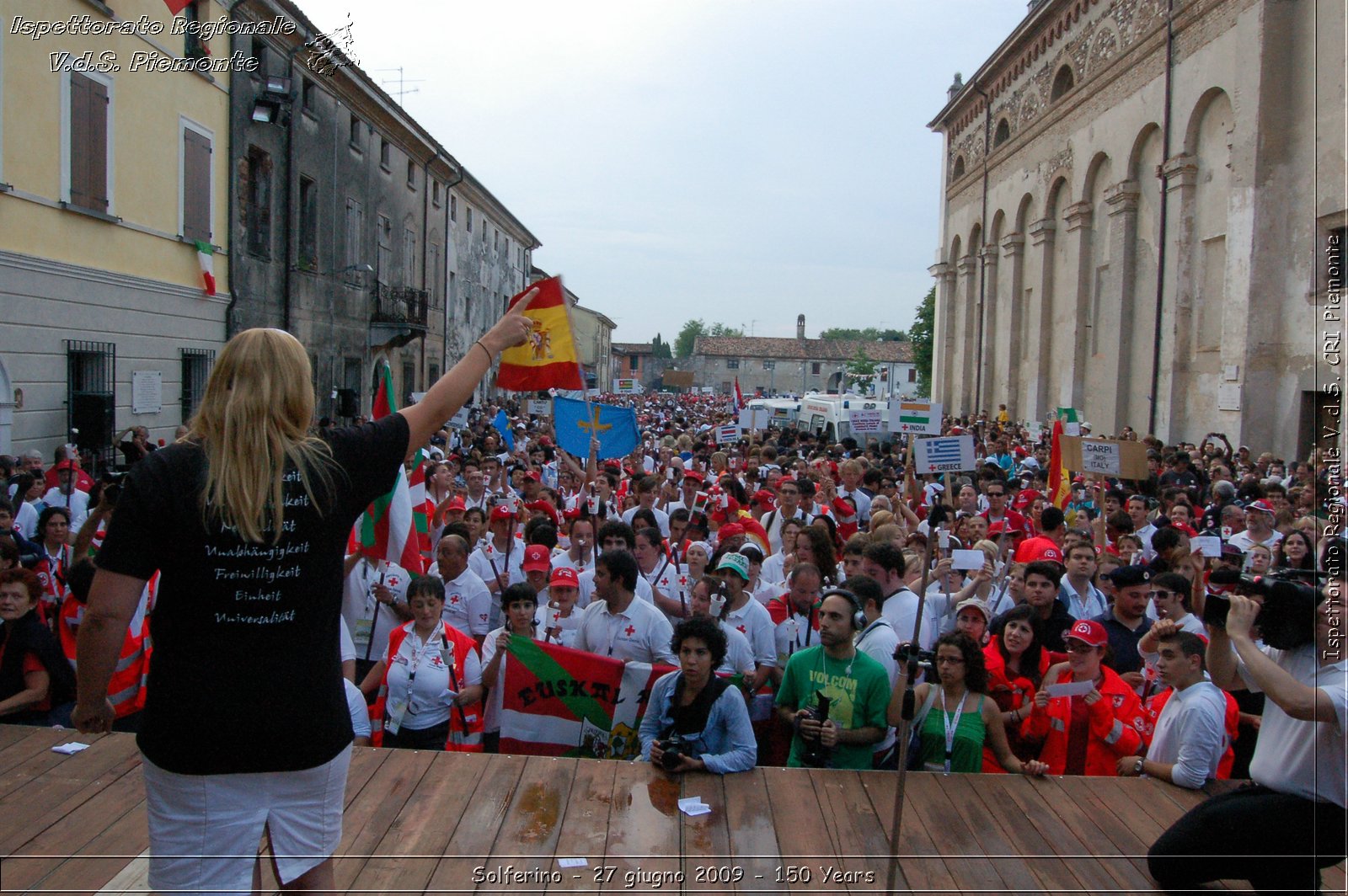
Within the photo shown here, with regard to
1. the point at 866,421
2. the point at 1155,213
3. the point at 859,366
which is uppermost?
the point at 859,366

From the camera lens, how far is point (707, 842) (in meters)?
3.94

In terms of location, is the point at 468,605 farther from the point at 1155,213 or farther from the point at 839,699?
the point at 1155,213

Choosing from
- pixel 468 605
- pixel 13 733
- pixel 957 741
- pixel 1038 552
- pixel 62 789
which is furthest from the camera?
pixel 1038 552

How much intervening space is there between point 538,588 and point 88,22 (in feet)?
38.3

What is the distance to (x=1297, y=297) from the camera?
18.9m

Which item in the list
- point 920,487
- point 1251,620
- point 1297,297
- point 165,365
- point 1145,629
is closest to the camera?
point 1251,620

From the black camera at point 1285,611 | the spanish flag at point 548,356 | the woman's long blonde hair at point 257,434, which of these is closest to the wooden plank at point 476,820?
the woman's long blonde hair at point 257,434

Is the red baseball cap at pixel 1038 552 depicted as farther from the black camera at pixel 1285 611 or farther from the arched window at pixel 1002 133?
the arched window at pixel 1002 133

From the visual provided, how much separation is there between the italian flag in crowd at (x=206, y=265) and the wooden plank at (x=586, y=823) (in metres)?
16.6

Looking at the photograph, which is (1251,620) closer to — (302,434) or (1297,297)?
(302,434)

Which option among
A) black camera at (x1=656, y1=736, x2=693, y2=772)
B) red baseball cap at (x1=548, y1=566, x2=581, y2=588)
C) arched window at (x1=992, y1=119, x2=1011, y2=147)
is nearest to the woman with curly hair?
black camera at (x1=656, y1=736, x2=693, y2=772)

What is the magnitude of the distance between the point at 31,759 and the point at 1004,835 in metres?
4.29

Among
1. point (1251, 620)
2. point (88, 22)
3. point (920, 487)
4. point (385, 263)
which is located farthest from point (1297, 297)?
point (385, 263)

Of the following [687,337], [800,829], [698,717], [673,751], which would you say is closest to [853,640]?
[698,717]
